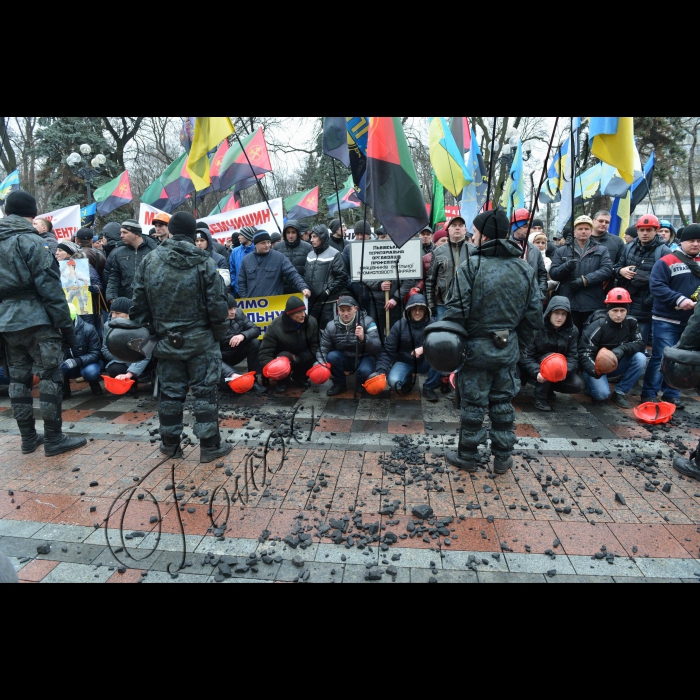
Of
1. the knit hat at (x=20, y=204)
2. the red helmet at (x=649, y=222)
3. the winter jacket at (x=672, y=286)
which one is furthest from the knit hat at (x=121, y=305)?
the red helmet at (x=649, y=222)

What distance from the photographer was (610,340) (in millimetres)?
5852

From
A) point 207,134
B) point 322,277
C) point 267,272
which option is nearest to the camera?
point 207,134

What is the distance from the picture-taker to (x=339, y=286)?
695 cm

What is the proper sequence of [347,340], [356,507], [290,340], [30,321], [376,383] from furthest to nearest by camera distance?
[290,340], [347,340], [376,383], [30,321], [356,507]

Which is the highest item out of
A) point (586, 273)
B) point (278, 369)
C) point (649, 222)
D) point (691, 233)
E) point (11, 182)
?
point (11, 182)

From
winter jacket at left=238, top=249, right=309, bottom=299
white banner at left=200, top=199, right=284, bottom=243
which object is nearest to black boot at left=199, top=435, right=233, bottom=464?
winter jacket at left=238, top=249, right=309, bottom=299

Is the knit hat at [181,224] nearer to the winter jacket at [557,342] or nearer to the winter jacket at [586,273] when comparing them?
the winter jacket at [557,342]

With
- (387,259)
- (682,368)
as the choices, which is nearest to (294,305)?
(387,259)

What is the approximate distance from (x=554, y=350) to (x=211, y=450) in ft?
14.2

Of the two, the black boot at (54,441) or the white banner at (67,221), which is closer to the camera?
the black boot at (54,441)

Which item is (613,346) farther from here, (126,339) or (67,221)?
(67,221)

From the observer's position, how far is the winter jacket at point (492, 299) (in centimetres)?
383

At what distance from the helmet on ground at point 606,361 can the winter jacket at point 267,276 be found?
159 inches

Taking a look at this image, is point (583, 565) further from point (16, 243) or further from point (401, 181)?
point (16, 243)
